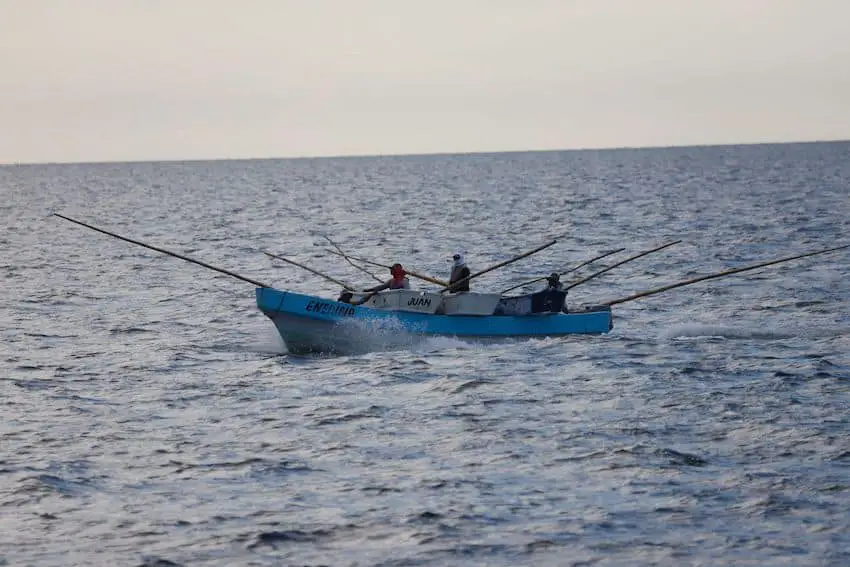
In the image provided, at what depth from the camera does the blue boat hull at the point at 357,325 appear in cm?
2503

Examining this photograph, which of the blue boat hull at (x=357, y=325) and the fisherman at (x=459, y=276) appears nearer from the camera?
the blue boat hull at (x=357, y=325)

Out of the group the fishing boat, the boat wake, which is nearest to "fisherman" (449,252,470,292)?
the fishing boat

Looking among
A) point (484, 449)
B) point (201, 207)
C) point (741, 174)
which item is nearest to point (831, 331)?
point (484, 449)

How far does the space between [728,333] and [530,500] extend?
44.7ft

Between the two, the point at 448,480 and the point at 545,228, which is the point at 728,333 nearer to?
the point at 448,480

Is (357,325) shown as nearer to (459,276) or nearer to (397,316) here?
(397,316)

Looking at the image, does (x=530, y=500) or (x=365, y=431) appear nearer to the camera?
(x=530, y=500)

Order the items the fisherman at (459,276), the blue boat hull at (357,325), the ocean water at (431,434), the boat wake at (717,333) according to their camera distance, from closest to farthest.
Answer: the ocean water at (431,434), the blue boat hull at (357,325), the fisherman at (459,276), the boat wake at (717,333)

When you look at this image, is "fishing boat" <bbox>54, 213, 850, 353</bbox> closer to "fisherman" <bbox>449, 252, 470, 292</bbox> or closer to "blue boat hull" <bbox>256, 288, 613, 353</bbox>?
"blue boat hull" <bbox>256, 288, 613, 353</bbox>

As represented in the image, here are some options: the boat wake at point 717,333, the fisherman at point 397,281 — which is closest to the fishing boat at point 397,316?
the fisherman at point 397,281

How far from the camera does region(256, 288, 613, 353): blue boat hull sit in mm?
25031

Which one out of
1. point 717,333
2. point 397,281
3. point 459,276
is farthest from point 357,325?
point 717,333

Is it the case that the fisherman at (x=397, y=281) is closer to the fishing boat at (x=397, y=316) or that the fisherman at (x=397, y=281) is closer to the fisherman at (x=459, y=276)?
the fishing boat at (x=397, y=316)

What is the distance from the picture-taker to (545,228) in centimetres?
6519
